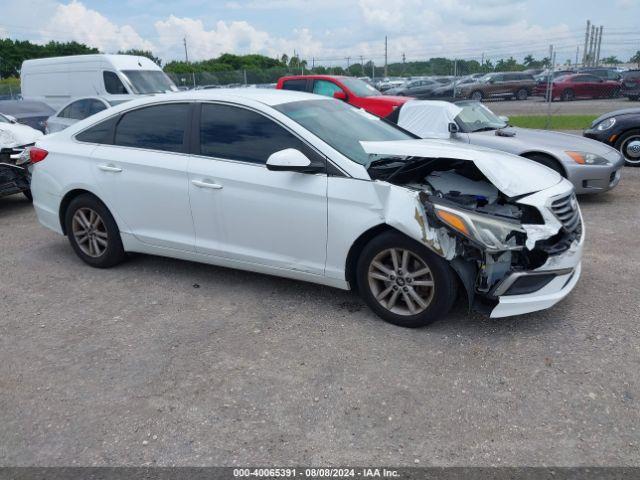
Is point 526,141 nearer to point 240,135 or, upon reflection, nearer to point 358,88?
point 240,135

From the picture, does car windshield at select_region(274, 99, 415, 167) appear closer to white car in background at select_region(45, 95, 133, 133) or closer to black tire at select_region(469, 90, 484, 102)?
white car in background at select_region(45, 95, 133, 133)

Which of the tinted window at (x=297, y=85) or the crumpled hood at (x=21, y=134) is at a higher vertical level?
the tinted window at (x=297, y=85)

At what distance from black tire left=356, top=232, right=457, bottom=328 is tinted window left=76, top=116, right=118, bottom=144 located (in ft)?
8.82

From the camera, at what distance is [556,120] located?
680 inches

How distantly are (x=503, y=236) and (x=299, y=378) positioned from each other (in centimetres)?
155

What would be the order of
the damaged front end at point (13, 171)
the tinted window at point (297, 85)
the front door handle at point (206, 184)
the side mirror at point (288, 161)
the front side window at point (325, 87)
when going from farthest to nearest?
the tinted window at point (297, 85), the front side window at point (325, 87), the damaged front end at point (13, 171), the front door handle at point (206, 184), the side mirror at point (288, 161)

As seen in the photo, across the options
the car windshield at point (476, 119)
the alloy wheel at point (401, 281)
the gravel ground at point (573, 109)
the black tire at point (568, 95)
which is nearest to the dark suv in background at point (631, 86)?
the gravel ground at point (573, 109)

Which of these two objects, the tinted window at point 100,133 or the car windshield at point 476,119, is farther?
the car windshield at point 476,119

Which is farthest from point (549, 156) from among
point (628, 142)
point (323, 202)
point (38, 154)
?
point (38, 154)

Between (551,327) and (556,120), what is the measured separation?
15.2 meters

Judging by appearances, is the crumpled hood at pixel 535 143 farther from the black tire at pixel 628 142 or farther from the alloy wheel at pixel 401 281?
the alloy wheel at pixel 401 281

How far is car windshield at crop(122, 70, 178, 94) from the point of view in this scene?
48.5ft

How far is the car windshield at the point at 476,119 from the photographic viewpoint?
7973 mm

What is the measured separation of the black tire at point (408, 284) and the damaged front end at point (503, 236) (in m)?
0.09
